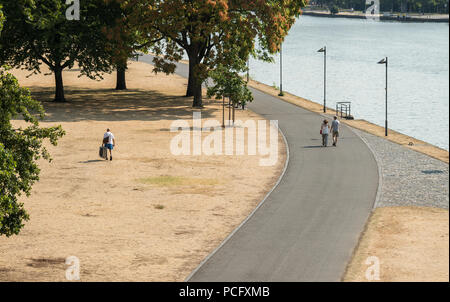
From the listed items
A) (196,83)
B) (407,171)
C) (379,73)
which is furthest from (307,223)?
(379,73)

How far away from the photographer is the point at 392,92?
8612 centimetres

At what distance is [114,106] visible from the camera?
57750 millimetres

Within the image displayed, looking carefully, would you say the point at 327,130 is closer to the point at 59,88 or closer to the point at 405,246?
the point at 405,246

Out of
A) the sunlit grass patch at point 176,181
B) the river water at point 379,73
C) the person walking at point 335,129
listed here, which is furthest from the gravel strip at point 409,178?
the river water at point 379,73

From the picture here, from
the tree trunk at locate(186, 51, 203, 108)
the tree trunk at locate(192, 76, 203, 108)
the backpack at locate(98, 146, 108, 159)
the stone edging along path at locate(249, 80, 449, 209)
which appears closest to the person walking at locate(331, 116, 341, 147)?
the stone edging along path at locate(249, 80, 449, 209)

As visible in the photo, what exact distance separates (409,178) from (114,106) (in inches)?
1276

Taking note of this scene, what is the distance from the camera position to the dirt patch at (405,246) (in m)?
19.1

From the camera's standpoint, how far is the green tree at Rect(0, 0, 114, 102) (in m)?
52.9

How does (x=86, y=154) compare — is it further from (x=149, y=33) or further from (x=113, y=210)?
(x=149, y=33)

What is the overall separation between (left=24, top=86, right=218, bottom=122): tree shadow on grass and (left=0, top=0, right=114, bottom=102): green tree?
3.82 meters

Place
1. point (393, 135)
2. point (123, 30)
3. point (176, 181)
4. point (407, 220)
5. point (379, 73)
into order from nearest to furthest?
point (407, 220) → point (176, 181) → point (393, 135) → point (123, 30) → point (379, 73)

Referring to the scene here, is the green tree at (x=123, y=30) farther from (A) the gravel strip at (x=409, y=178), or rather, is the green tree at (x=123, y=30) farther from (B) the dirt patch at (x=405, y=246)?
(B) the dirt patch at (x=405, y=246)

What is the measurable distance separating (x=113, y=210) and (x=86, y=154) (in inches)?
459
